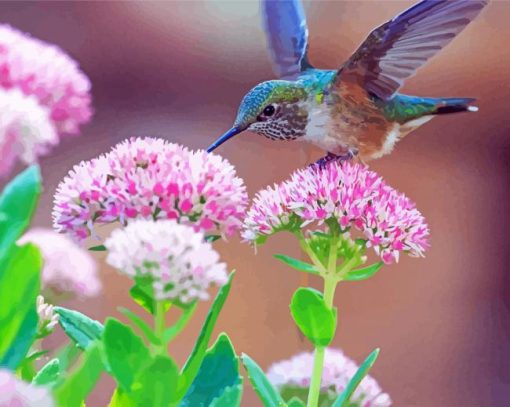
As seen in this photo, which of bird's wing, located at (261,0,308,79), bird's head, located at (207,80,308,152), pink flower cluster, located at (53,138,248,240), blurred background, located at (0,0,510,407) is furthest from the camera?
blurred background, located at (0,0,510,407)

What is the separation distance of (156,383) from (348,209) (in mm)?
214

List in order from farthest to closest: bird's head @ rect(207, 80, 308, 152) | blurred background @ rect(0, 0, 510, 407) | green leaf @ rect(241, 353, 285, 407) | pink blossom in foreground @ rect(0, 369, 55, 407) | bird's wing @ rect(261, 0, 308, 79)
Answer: blurred background @ rect(0, 0, 510, 407) → bird's wing @ rect(261, 0, 308, 79) → bird's head @ rect(207, 80, 308, 152) → green leaf @ rect(241, 353, 285, 407) → pink blossom in foreground @ rect(0, 369, 55, 407)

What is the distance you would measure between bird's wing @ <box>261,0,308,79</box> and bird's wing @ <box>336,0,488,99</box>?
0.33 ft

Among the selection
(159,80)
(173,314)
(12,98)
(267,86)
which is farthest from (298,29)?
(173,314)

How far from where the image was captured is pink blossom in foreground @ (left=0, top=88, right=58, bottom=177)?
42 cm

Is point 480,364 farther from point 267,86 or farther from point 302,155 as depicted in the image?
point 267,86

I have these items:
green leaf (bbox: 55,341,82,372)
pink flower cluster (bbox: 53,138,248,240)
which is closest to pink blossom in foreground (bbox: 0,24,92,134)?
pink flower cluster (bbox: 53,138,248,240)

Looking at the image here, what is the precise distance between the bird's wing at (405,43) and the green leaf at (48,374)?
0.42 metres

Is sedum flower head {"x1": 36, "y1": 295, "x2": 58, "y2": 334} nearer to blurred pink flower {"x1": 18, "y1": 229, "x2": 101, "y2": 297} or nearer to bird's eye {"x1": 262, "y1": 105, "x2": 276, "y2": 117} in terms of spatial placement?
blurred pink flower {"x1": 18, "y1": 229, "x2": 101, "y2": 297}

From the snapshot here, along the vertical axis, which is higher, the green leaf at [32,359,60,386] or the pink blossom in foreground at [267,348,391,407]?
the pink blossom in foreground at [267,348,391,407]

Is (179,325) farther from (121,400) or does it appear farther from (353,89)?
(353,89)

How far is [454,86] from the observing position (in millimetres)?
1396

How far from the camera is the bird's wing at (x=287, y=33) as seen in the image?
2.67 feet

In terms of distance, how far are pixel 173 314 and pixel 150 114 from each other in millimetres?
392
